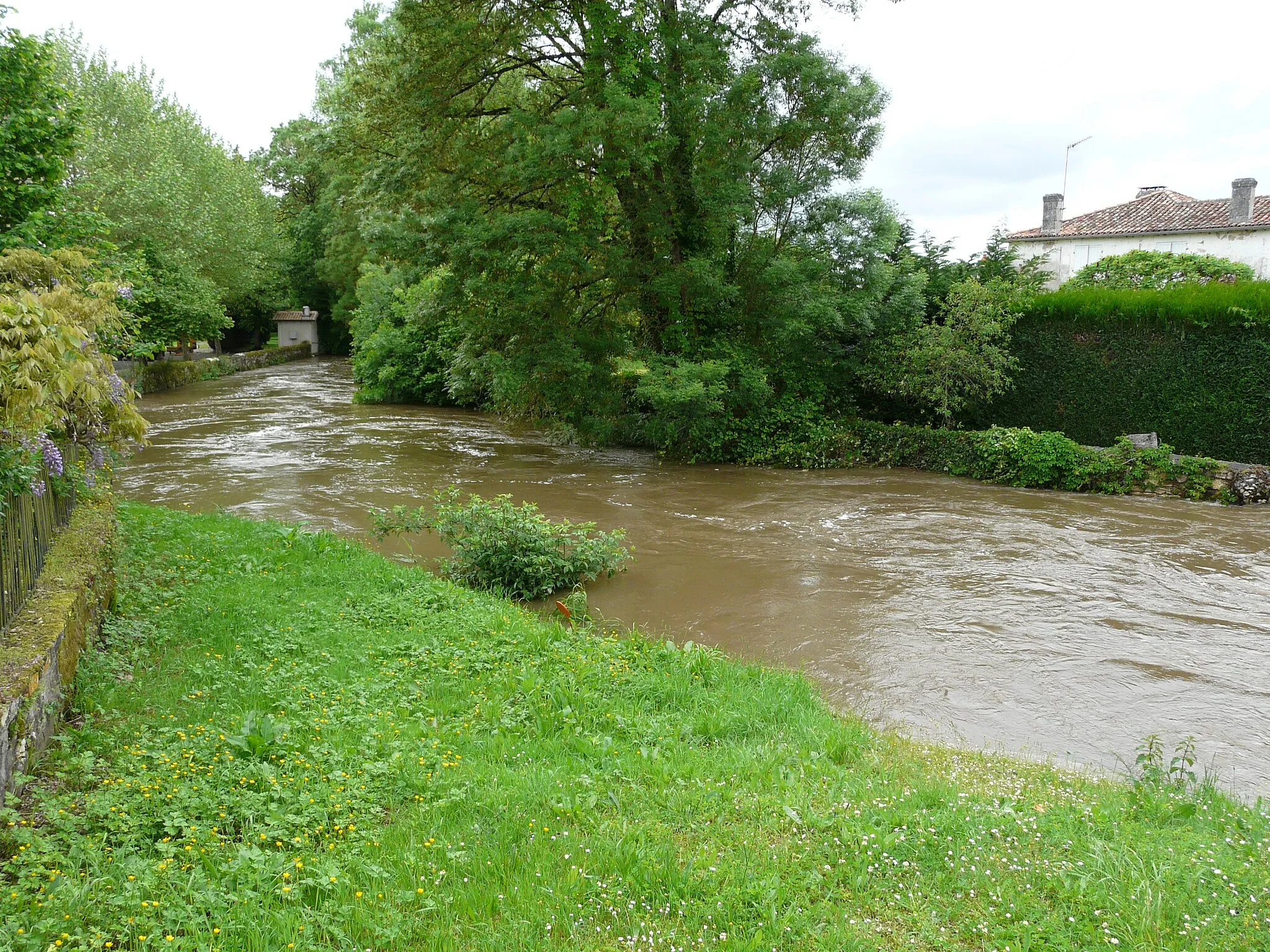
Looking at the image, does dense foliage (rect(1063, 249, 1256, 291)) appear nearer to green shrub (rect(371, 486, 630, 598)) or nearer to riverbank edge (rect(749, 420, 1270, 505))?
riverbank edge (rect(749, 420, 1270, 505))

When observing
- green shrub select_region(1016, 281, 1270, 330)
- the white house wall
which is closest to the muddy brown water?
green shrub select_region(1016, 281, 1270, 330)

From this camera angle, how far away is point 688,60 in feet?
55.8

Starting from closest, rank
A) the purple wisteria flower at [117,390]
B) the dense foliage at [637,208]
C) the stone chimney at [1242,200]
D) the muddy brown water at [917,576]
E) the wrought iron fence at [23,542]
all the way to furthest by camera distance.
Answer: the wrought iron fence at [23,542] < the purple wisteria flower at [117,390] < the muddy brown water at [917,576] < the dense foliage at [637,208] < the stone chimney at [1242,200]

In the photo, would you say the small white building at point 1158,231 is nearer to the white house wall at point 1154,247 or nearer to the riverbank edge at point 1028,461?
the white house wall at point 1154,247

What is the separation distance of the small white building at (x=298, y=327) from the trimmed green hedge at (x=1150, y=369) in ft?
176

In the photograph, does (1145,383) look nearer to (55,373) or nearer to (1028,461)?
(1028,461)

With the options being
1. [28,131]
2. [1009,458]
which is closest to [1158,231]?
[1009,458]

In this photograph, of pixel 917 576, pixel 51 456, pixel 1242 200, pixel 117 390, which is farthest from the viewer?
pixel 1242 200

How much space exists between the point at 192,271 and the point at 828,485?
27069 millimetres

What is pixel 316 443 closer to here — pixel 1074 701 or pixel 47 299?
pixel 47 299

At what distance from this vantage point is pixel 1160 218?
1423 inches

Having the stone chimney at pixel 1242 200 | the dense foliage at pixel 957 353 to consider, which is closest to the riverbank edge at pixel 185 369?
the dense foliage at pixel 957 353

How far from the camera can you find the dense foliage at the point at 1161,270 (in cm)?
2991

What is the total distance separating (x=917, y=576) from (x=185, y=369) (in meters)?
36.8
